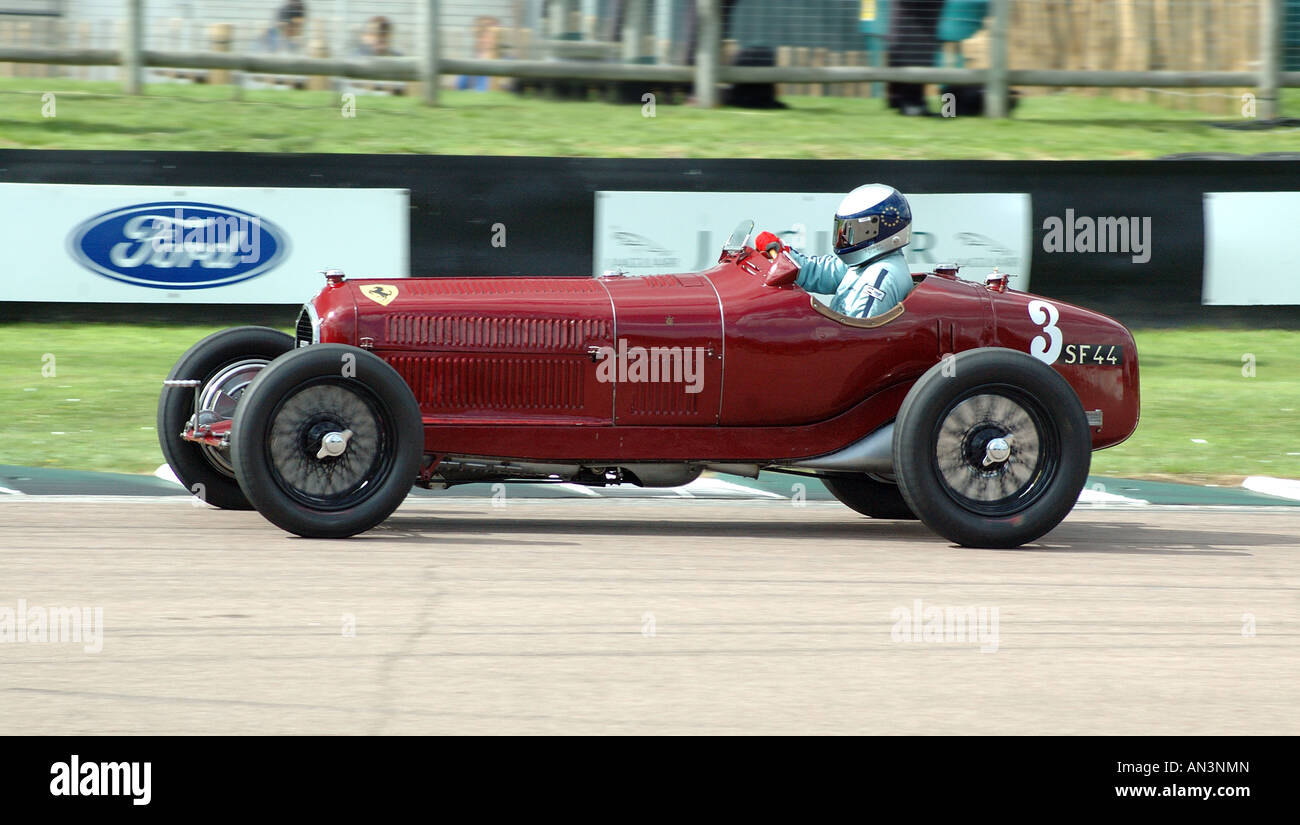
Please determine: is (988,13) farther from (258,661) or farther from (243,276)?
(258,661)

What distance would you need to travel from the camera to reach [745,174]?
12.1m

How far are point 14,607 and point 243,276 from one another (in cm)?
693

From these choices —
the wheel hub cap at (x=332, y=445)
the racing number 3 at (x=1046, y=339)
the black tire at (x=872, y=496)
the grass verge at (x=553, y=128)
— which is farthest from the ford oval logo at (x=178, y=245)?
the racing number 3 at (x=1046, y=339)

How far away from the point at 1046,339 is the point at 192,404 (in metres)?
3.55

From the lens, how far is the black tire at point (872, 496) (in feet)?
25.3

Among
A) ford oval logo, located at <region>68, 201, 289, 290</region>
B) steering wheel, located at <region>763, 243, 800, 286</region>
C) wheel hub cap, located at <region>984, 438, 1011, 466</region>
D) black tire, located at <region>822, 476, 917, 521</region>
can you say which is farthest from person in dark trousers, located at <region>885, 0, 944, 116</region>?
wheel hub cap, located at <region>984, 438, 1011, 466</region>

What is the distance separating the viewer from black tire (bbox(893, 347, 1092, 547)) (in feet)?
21.4

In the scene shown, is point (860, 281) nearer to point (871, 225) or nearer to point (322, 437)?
point (871, 225)

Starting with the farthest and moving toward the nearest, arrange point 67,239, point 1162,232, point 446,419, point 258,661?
point 1162,232, point 67,239, point 446,419, point 258,661

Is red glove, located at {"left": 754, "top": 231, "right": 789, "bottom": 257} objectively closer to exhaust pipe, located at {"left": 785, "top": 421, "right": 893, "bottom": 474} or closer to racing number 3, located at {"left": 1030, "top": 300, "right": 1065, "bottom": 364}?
exhaust pipe, located at {"left": 785, "top": 421, "right": 893, "bottom": 474}

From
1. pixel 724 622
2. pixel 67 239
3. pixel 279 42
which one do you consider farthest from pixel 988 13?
pixel 724 622

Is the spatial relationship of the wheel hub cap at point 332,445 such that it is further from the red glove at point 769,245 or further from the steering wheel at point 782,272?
the red glove at point 769,245

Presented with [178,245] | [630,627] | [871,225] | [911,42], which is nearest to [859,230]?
[871,225]

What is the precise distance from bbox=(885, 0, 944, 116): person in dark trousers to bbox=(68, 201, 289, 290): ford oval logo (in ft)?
21.2
